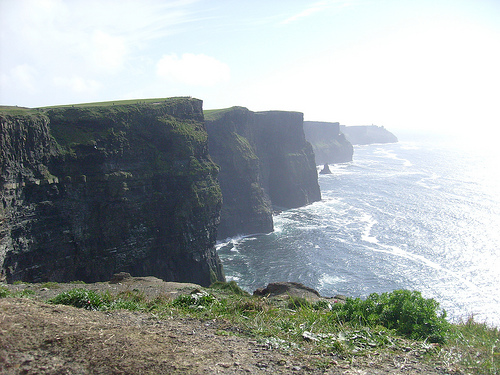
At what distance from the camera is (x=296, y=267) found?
6153 centimetres

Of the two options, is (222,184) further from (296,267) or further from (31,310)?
(31,310)

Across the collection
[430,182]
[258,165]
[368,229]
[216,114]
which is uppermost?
[216,114]

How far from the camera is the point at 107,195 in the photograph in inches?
1785

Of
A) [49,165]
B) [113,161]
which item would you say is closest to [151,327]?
[49,165]

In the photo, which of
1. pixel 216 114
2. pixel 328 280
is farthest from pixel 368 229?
pixel 216 114

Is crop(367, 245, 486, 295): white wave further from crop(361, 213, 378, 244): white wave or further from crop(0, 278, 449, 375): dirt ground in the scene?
crop(0, 278, 449, 375): dirt ground

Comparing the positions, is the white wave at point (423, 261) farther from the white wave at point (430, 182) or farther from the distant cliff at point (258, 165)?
the white wave at point (430, 182)

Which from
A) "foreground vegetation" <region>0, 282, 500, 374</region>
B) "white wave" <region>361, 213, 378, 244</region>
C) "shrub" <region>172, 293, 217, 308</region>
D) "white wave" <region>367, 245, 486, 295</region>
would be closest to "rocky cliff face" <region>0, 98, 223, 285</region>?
"foreground vegetation" <region>0, 282, 500, 374</region>

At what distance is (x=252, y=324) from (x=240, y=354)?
2.21 meters

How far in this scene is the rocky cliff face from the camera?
37.1 m

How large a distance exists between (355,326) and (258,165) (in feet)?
295

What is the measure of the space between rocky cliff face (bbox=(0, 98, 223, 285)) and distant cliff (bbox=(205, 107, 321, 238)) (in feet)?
91.3

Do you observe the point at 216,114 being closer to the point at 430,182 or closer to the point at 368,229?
the point at 368,229

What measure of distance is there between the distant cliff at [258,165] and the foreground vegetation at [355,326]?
71.3 m
